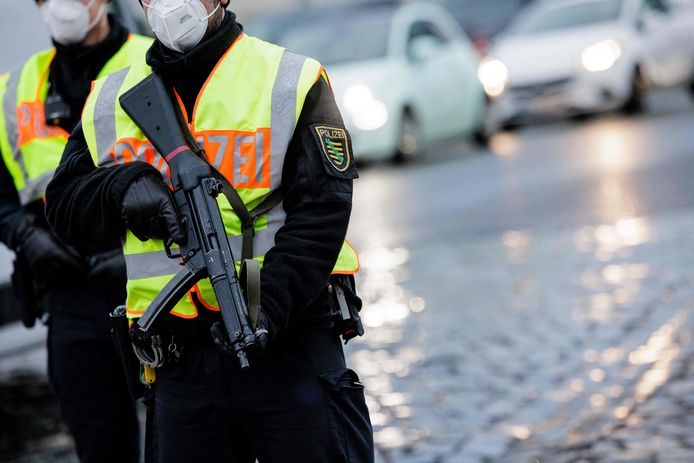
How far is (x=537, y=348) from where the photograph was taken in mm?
6777

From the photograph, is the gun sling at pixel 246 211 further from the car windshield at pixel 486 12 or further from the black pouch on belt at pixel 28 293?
the car windshield at pixel 486 12

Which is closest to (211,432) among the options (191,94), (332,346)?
(332,346)

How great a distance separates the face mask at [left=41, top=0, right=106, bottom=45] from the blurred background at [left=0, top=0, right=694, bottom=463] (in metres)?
1.45

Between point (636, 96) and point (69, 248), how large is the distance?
14.1 meters

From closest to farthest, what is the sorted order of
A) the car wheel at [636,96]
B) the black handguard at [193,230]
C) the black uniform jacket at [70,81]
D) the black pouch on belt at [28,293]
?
the black handguard at [193,230] < the black uniform jacket at [70,81] < the black pouch on belt at [28,293] < the car wheel at [636,96]

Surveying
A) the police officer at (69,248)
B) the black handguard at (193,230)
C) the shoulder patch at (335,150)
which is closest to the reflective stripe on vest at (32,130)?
the police officer at (69,248)

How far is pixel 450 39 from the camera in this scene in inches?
673

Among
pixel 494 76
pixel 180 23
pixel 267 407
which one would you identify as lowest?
pixel 267 407

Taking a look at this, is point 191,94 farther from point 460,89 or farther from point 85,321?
point 460,89

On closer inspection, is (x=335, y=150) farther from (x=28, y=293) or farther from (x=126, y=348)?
(x=28, y=293)

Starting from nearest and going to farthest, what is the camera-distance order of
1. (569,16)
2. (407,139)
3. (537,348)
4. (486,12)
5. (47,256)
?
(47,256), (537,348), (407,139), (569,16), (486,12)

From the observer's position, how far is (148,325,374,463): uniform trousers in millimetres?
3172

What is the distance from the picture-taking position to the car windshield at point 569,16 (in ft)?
58.7

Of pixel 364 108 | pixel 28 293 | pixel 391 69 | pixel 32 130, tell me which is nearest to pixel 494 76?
pixel 391 69
